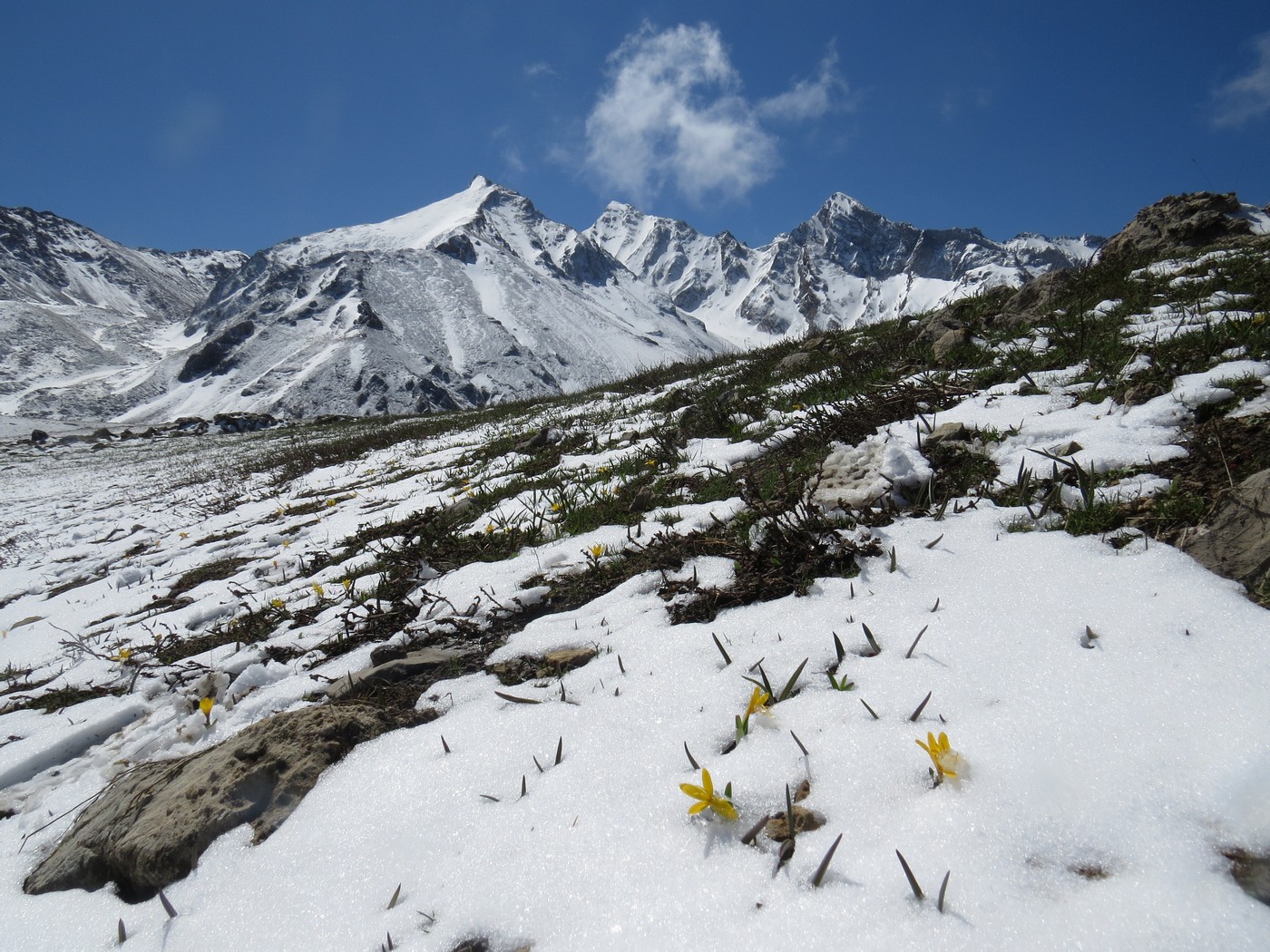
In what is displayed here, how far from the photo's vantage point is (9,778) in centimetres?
242

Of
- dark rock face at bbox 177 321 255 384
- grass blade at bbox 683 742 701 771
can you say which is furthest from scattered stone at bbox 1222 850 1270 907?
dark rock face at bbox 177 321 255 384

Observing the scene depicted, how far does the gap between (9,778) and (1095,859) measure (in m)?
3.87

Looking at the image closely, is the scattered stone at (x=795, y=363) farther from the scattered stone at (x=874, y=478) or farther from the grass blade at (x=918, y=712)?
the grass blade at (x=918, y=712)

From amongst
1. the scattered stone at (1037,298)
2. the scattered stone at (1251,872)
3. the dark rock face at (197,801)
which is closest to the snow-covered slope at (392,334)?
the scattered stone at (1037,298)

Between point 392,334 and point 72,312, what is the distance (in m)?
103

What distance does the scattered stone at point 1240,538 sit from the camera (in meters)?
1.75

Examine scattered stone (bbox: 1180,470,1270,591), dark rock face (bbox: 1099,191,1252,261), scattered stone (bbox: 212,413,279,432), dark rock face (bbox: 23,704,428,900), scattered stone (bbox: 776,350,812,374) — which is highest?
scattered stone (bbox: 212,413,279,432)

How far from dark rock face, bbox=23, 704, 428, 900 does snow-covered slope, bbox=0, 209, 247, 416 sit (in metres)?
110

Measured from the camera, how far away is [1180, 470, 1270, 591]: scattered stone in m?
1.75

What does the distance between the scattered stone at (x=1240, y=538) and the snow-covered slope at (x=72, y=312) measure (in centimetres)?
→ 11260

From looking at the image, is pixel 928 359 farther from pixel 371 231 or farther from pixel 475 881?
pixel 371 231

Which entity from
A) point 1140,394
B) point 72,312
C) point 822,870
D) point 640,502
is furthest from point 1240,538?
point 72,312

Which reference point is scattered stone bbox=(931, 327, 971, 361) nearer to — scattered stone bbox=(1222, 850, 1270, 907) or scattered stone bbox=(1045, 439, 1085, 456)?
scattered stone bbox=(1045, 439, 1085, 456)

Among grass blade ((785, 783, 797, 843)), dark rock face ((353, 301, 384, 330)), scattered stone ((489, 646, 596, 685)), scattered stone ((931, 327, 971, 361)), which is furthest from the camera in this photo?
dark rock face ((353, 301, 384, 330))
